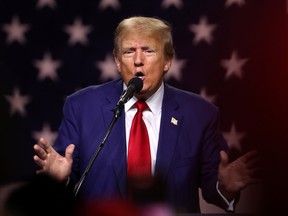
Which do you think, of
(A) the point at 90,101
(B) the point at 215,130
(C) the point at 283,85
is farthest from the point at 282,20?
(A) the point at 90,101

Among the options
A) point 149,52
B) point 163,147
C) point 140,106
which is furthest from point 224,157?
point 149,52

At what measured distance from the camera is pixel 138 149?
218 cm

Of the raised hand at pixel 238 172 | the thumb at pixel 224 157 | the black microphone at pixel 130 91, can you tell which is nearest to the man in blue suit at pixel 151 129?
the raised hand at pixel 238 172

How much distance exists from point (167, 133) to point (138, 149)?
0.52 feet

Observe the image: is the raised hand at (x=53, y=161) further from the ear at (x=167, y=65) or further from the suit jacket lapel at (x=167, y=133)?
the ear at (x=167, y=65)

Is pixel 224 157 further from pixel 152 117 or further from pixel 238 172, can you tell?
pixel 152 117

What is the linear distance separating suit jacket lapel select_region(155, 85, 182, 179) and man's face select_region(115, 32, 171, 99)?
10cm

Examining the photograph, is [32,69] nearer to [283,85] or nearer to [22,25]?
[22,25]

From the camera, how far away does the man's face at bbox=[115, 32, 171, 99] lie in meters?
2.25

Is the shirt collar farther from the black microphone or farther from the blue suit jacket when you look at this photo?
the black microphone

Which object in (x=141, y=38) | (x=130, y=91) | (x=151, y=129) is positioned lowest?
(x=130, y=91)

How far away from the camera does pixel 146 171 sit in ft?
7.07

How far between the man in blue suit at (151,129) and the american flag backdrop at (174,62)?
0.77 ft

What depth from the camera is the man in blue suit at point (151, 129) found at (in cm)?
218
